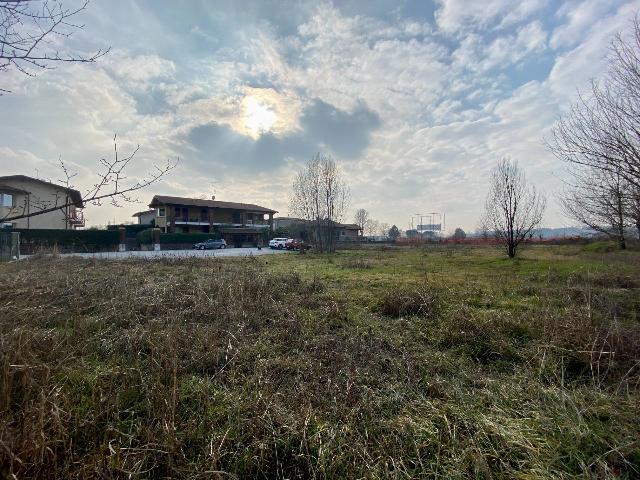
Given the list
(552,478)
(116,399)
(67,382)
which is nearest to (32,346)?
(67,382)

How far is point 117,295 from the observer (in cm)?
671

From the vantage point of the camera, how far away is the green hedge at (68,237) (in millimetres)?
28855

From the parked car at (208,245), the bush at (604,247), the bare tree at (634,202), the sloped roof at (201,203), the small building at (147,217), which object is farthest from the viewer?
the small building at (147,217)

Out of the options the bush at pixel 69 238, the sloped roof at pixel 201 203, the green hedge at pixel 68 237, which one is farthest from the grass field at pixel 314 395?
the sloped roof at pixel 201 203

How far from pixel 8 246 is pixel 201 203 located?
3259 cm

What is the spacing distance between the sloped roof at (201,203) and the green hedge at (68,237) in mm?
11181

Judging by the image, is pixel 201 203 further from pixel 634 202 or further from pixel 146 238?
pixel 634 202

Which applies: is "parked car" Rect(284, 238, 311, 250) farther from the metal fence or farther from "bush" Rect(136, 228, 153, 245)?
the metal fence

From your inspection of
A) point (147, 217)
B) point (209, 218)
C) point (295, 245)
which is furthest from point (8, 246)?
point (147, 217)

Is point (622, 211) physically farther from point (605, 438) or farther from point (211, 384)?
point (211, 384)

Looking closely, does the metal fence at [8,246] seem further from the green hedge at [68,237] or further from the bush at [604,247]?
the bush at [604,247]

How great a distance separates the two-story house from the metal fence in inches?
1060

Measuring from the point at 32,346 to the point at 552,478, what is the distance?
5.11 meters

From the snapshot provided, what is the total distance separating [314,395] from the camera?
10.3ft
